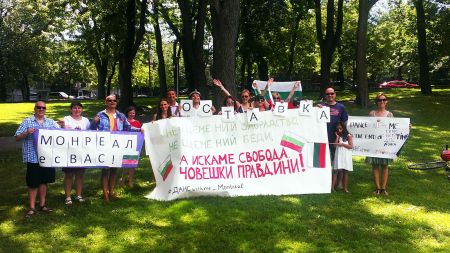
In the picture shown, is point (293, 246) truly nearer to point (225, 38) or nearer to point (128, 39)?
point (225, 38)

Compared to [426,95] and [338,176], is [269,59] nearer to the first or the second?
[426,95]

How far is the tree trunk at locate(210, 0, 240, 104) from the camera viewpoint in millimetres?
11461

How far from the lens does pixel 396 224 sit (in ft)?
22.4

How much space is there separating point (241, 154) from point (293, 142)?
3.29ft

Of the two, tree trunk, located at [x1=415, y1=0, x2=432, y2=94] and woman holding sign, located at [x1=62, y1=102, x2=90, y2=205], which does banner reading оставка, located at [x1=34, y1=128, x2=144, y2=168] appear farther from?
tree trunk, located at [x1=415, y1=0, x2=432, y2=94]

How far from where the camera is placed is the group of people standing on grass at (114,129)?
7.25 metres

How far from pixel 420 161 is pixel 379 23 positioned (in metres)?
49.2

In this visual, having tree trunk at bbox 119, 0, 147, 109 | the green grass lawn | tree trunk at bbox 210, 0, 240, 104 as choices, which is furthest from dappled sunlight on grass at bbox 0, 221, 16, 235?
tree trunk at bbox 119, 0, 147, 109

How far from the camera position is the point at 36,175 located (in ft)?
23.9

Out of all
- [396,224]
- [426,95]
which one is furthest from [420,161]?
[426,95]

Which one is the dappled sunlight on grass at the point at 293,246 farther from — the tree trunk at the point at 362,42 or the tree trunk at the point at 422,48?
the tree trunk at the point at 422,48

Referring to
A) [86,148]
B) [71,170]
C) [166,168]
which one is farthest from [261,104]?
[71,170]

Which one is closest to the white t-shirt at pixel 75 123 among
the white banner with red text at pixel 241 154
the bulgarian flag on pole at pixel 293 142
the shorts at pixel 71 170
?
the shorts at pixel 71 170

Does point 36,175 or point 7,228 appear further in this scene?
point 36,175
